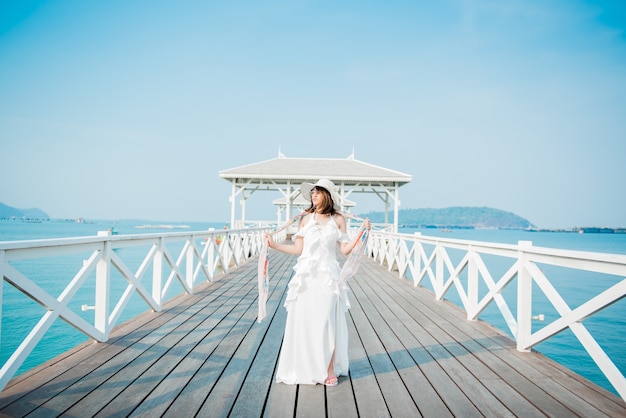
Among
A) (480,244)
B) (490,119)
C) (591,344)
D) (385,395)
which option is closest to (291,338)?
(385,395)

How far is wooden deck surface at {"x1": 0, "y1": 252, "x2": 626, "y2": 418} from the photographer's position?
2275 mm

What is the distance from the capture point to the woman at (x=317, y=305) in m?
2.69

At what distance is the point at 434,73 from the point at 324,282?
23.9 m

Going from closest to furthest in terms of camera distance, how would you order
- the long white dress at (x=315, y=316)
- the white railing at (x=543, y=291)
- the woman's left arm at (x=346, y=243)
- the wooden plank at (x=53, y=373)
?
the wooden plank at (x=53, y=373) < the white railing at (x=543, y=291) < the long white dress at (x=315, y=316) < the woman's left arm at (x=346, y=243)

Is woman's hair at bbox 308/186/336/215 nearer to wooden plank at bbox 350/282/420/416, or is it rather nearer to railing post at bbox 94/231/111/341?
wooden plank at bbox 350/282/420/416

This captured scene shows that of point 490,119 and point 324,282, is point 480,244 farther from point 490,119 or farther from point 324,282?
point 490,119

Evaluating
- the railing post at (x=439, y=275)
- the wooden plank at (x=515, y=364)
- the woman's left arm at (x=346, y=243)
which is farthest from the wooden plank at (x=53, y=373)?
the railing post at (x=439, y=275)

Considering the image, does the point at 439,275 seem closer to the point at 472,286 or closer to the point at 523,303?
the point at 472,286

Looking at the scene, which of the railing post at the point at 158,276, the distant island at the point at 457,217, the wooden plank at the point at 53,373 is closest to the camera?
the wooden plank at the point at 53,373

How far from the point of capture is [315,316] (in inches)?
108

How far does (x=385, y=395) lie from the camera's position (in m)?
2.50

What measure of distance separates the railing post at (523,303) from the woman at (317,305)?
1781 mm

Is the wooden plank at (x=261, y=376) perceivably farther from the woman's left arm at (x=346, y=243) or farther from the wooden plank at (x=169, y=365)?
the woman's left arm at (x=346, y=243)

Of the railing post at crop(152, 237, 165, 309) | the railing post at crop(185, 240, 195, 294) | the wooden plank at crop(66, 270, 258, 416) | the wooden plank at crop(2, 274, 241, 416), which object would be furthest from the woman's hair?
the railing post at crop(185, 240, 195, 294)
